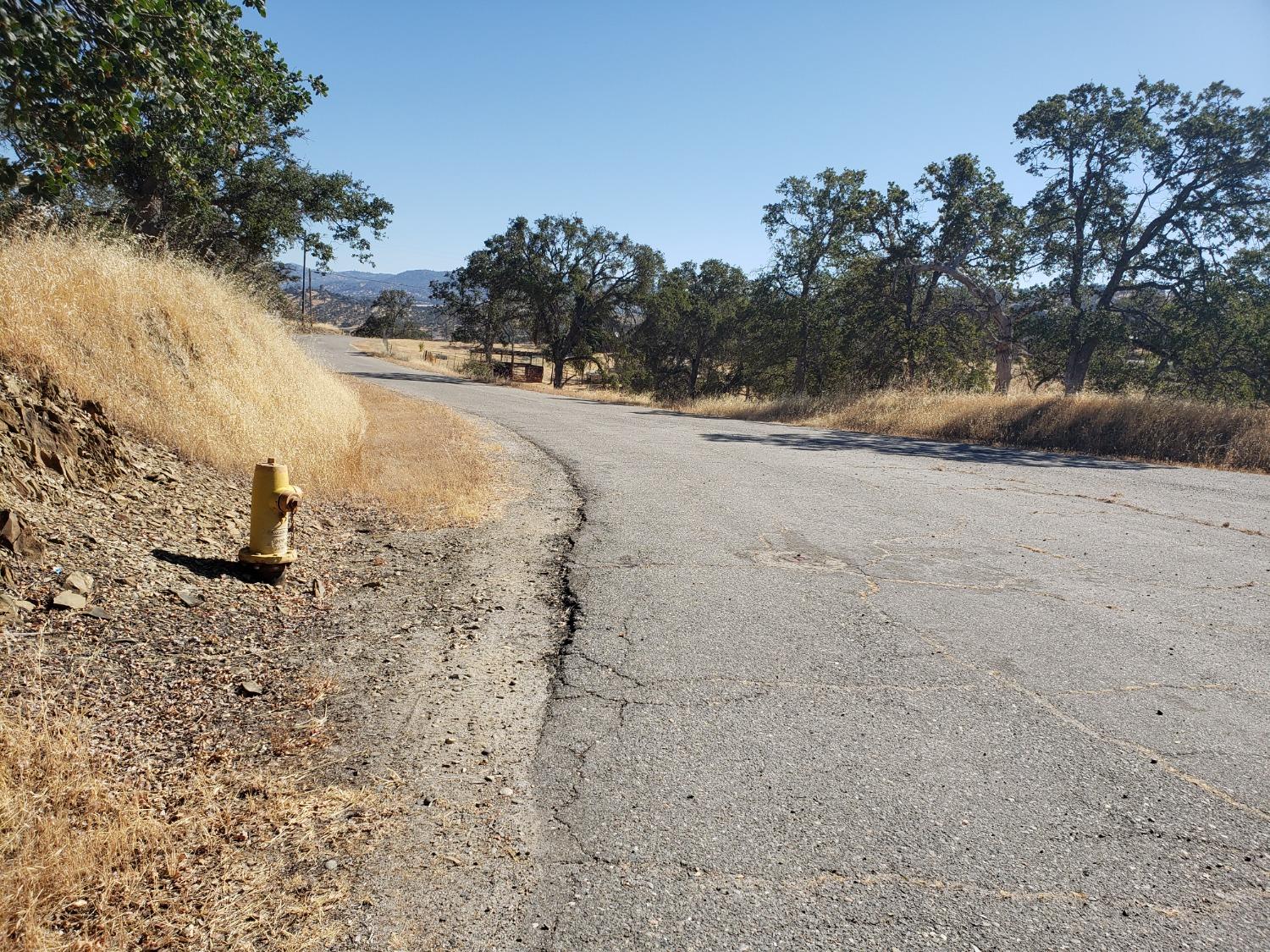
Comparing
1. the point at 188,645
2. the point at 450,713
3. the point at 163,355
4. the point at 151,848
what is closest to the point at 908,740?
the point at 450,713

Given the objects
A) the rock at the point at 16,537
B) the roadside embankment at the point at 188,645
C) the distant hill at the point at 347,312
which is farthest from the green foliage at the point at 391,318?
the rock at the point at 16,537

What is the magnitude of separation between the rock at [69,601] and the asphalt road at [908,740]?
230 cm

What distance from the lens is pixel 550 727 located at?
3209mm

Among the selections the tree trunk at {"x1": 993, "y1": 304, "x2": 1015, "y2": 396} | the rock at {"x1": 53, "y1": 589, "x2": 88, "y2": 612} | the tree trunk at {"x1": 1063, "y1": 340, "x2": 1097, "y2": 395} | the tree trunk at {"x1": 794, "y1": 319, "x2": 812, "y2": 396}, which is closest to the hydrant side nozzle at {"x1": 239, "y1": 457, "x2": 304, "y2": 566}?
the rock at {"x1": 53, "y1": 589, "x2": 88, "y2": 612}

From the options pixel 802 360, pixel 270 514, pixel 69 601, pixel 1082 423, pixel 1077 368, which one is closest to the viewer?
pixel 69 601

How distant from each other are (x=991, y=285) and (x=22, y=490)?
22171 mm

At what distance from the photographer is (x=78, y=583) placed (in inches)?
144

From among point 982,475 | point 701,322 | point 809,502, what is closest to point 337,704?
point 809,502

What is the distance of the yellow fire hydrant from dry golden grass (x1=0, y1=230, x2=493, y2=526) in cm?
200

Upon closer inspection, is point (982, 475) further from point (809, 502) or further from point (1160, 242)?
point (1160, 242)

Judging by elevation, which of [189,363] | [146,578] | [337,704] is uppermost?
[189,363]

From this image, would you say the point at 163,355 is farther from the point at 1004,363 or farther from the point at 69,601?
the point at 1004,363

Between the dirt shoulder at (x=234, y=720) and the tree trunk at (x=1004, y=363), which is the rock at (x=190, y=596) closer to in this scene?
the dirt shoulder at (x=234, y=720)

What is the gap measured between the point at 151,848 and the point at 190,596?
2.07 m
